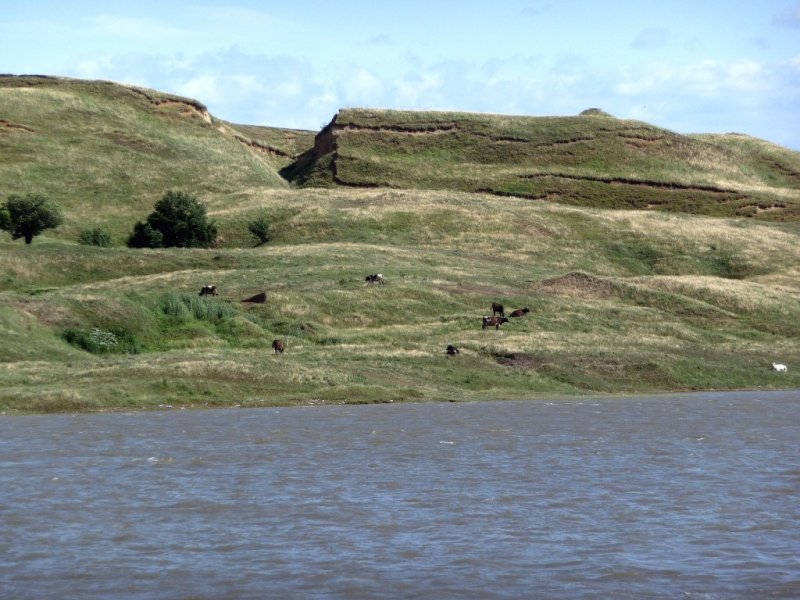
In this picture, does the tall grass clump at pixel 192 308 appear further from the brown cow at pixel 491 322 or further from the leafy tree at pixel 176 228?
the leafy tree at pixel 176 228

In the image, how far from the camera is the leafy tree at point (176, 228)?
86312 millimetres

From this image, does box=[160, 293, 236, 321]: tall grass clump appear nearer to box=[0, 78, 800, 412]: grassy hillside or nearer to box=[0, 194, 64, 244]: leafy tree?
box=[0, 78, 800, 412]: grassy hillside

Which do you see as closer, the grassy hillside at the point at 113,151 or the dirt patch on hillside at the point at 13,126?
the grassy hillside at the point at 113,151

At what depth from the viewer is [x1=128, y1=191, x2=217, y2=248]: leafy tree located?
8631 centimetres

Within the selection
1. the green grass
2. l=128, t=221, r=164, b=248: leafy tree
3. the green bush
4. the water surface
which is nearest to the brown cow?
the green grass

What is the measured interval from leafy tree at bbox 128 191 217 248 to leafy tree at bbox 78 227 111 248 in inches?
84.3

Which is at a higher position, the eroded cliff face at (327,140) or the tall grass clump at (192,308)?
the eroded cliff face at (327,140)

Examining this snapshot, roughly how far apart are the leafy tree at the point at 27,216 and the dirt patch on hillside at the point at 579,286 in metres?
34.3

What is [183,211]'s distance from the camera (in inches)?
3428

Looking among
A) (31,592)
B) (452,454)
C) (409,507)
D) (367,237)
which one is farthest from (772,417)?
(367,237)

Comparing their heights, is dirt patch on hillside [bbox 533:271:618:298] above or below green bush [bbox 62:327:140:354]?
above

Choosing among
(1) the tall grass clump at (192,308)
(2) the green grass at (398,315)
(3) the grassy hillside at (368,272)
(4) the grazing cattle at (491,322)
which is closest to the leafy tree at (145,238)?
(3) the grassy hillside at (368,272)

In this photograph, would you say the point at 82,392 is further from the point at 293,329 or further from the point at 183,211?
the point at 183,211

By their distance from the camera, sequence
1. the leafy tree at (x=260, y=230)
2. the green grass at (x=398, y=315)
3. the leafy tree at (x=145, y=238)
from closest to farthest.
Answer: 1. the green grass at (x=398, y=315)
2. the leafy tree at (x=145, y=238)
3. the leafy tree at (x=260, y=230)
